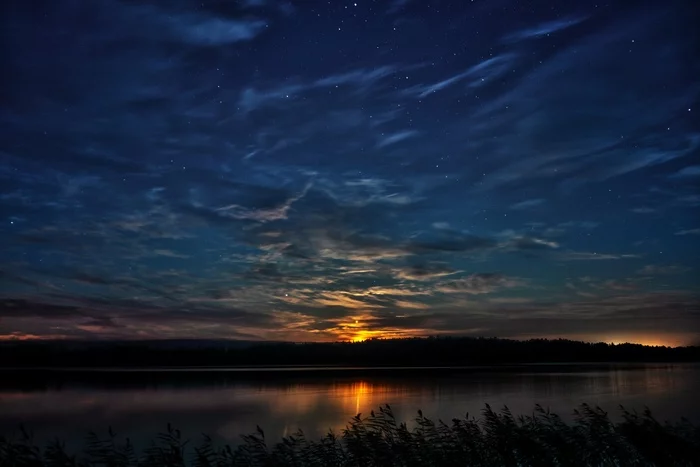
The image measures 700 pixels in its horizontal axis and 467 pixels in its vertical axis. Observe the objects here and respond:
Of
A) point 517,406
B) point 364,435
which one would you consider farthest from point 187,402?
point 364,435

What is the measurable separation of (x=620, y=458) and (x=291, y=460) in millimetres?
Answer: 15375

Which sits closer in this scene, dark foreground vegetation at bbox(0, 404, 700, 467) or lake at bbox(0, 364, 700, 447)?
dark foreground vegetation at bbox(0, 404, 700, 467)

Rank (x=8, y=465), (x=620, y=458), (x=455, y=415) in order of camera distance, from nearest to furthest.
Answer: (x=8, y=465)
(x=620, y=458)
(x=455, y=415)

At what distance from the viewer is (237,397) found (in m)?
99.1

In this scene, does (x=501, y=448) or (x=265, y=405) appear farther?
(x=265, y=405)

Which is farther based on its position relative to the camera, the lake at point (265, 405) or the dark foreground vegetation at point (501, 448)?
the lake at point (265, 405)

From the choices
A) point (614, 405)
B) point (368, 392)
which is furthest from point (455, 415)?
point (368, 392)

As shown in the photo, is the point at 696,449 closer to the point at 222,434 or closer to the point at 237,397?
the point at 222,434

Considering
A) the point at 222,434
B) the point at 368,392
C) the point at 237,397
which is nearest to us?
the point at 222,434

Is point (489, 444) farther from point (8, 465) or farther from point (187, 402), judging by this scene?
point (187, 402)

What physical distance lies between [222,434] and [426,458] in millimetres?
32870

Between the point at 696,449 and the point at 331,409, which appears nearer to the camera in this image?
the point at 696,449

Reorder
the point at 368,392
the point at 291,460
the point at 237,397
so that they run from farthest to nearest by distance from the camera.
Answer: the point at 368,392, the point at 237,397, the point at 291,460

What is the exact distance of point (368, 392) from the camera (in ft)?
351
